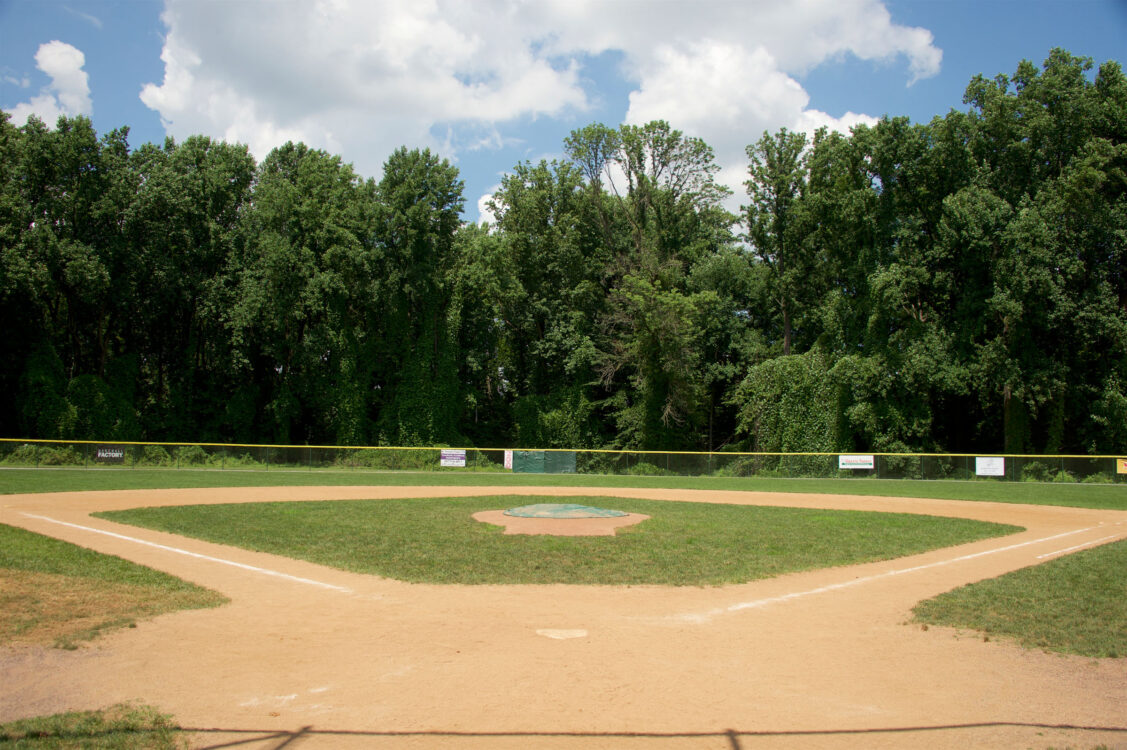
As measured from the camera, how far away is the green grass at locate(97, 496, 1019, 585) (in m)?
12.6

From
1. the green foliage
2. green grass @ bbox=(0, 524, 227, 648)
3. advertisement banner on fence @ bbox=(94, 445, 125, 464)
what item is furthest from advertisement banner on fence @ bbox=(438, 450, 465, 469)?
green grass @ bbox=(0, 524, 227, 648)

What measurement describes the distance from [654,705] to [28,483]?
30.3 meters

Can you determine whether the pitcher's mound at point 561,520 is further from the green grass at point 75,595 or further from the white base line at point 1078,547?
the white base line at point 1078,547

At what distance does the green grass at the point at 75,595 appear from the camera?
823 centimetres

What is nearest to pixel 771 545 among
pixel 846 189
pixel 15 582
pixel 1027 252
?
pixel 15 582

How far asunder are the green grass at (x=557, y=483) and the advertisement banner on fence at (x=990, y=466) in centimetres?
89

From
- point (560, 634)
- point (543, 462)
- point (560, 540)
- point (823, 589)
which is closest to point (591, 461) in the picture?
point (543, 462)

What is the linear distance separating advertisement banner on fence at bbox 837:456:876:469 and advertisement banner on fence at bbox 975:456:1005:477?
5.21 metres

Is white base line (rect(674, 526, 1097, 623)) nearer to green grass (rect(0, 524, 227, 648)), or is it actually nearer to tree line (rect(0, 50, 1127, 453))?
green grass (rect(0, 524, 227, 648))

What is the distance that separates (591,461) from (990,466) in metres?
22.1

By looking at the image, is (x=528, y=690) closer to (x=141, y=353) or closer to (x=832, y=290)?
(x=832, y=290)

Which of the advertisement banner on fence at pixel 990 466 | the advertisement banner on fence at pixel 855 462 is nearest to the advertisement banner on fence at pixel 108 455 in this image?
the advertisement banner on fence at pixel 855 462

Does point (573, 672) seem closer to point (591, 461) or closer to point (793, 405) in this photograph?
point (591, 461)

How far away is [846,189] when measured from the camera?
48719 mm
